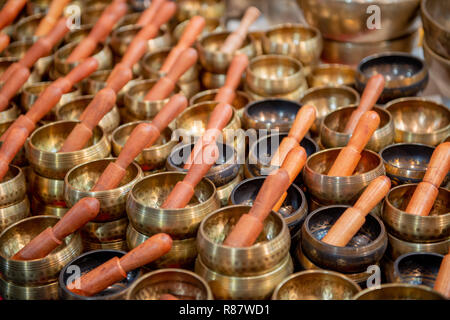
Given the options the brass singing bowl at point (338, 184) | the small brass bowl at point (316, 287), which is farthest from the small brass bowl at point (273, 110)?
the small brass bowl at point (316, 287)

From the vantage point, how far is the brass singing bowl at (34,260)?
1222 mm

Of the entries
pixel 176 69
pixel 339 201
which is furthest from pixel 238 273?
pixel 176 69

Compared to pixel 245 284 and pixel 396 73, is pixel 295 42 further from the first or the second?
pixel 245 284

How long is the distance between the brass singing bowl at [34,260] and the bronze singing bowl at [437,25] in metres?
1.16

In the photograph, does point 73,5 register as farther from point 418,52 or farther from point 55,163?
point 418,52

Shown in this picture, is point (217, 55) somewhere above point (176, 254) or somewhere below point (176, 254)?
above

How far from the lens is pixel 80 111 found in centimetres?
184

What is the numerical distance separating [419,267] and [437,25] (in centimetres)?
86

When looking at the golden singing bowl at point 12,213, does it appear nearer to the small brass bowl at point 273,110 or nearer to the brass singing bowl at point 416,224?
the small brass bowl at point 273,110

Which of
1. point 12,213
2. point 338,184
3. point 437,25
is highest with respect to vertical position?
point 437,25

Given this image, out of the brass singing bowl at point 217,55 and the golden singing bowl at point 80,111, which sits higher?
the brass singing bowl at point 217,55

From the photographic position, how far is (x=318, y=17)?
2.12m

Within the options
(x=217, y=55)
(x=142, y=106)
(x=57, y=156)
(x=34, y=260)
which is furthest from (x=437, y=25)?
(x=34, y=260)
